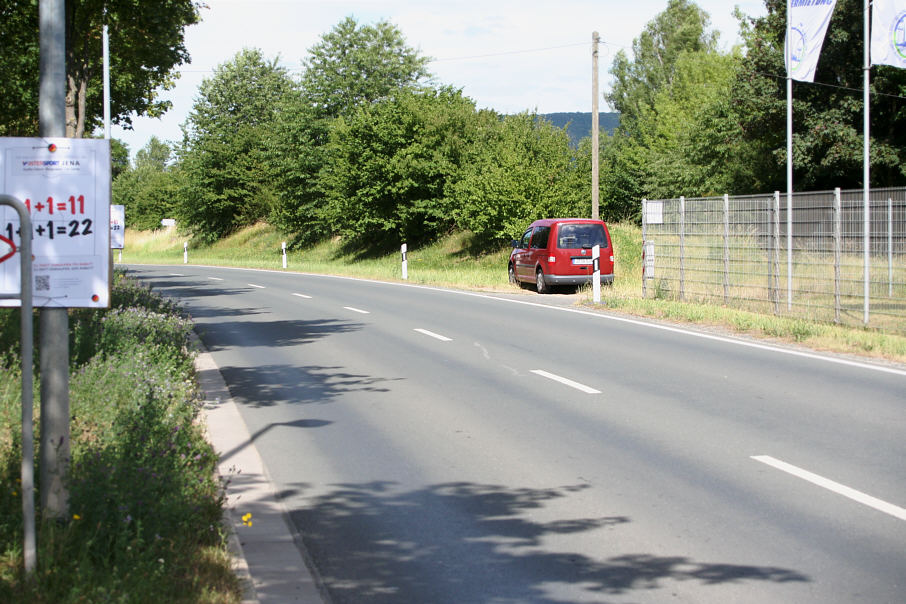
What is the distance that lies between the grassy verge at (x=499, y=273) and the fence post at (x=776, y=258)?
471 millimetres

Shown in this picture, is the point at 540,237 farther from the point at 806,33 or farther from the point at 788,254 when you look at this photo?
the point at 788,254

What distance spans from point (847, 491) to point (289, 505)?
3.54 metres

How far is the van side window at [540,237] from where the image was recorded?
974 inches

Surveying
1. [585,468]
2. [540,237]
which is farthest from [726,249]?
[585,468]

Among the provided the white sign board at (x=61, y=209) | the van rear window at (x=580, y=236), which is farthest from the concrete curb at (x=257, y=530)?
the van rear window at (x=580, y=236)

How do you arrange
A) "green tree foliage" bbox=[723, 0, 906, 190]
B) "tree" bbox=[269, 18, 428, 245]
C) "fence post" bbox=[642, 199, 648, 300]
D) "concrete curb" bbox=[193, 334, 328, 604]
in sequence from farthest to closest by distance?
"tree" bbox=[269, 18, 428, 245], "green tree foliage" bbox=[723, 0, 906, 190], "fence post" bbox=[642, 199, 648, 300], "concrete curb" bbox=[193, 334, 328, 604]

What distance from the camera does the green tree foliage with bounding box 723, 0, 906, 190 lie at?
113ft

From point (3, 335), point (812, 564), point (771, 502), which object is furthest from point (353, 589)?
point (3, 335)

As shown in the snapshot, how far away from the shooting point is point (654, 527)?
5.42 m

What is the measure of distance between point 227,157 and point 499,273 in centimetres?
4260

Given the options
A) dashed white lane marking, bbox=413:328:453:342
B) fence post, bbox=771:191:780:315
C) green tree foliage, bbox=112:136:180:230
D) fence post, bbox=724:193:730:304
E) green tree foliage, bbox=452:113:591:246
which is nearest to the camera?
dashed white lane marking, bbox=413:328:453:342

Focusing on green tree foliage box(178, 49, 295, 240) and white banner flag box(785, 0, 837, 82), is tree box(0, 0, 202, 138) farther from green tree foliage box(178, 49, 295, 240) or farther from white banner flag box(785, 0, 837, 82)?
green tree foliage box(178, 49, 295, 240)

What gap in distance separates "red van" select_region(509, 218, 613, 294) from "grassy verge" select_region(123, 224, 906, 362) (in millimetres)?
815

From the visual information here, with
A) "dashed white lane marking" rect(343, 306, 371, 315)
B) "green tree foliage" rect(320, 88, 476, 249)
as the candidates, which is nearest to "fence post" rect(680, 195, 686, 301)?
"dashed white lane marking" rect(343, 306, 371, 315)
